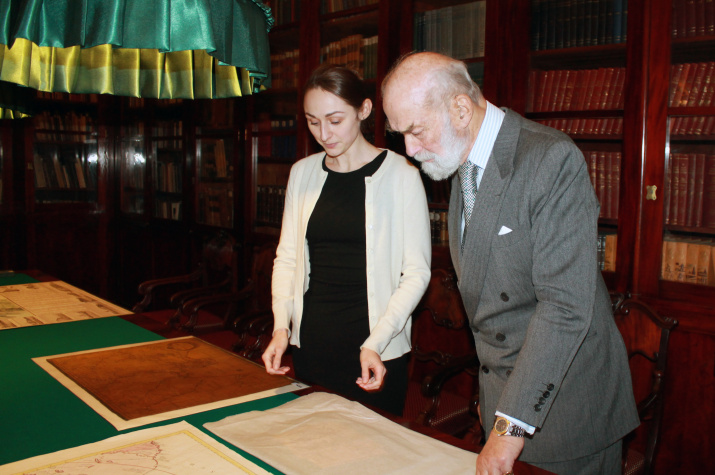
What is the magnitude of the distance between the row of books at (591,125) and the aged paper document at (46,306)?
2.14m

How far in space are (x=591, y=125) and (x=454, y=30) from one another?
894mm

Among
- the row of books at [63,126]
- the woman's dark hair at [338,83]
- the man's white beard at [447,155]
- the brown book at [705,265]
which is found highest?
the row of books at [63,126]

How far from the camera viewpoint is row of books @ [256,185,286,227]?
4.22m

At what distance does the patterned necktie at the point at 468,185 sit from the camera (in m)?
1.31

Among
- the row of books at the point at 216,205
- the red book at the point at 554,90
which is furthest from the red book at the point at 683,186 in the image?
the row of books at the point at 216,205

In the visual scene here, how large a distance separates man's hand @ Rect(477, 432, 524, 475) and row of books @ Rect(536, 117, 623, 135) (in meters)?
2.02

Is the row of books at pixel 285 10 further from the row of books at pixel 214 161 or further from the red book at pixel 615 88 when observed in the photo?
the red book at pixel 615 88

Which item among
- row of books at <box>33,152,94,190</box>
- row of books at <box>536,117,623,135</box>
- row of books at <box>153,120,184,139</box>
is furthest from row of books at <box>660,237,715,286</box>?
row of books at <box>33,152,94,190</box>

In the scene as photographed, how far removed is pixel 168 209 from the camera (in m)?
5.61

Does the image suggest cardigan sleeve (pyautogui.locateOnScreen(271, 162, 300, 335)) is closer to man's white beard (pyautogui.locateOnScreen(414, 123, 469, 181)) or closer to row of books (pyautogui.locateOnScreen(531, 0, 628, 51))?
man's white beard (pyautogui.locateOnScreen(414, 123, 469, 181))

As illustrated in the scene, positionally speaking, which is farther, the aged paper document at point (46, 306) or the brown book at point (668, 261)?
the brown book at point (668, 261)

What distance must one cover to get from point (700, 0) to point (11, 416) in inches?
107

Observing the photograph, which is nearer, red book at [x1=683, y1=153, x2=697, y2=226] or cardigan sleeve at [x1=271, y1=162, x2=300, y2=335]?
cardigan sleeve at [x1=271, y1=162, x2=300, y2=335]

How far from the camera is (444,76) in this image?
1215mm
